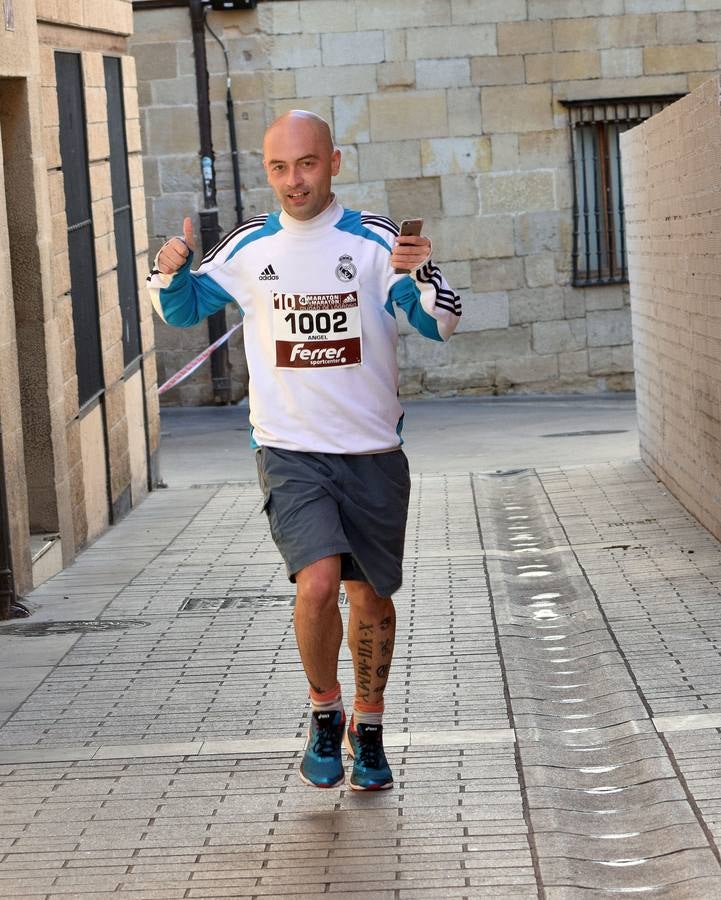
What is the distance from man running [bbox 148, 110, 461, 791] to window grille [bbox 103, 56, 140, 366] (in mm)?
6794

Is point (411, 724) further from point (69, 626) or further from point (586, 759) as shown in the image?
point (69, 626)

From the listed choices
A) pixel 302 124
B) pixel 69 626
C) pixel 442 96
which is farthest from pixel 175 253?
pixel 442 96

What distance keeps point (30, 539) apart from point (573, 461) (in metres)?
5.26

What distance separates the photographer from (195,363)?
1833 cm

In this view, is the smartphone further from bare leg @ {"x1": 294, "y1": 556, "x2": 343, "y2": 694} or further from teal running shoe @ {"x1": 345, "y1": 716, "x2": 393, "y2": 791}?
teal running shoe @ {"x1": 345, "y1": 716, "x2": 393, "y2": 791}

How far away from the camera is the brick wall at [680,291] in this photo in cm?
873

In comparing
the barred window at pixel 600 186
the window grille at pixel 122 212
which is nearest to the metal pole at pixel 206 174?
the barred window at pixel 600 186

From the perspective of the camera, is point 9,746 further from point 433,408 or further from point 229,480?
point 433,408

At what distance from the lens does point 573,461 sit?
42.9 feet

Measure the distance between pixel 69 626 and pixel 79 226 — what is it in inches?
136

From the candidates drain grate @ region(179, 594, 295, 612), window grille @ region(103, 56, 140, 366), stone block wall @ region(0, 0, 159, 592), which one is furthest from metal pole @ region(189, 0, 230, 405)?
drain grate @ region(179, 594, 295, 612)

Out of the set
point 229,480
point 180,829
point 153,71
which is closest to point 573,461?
point 229,480

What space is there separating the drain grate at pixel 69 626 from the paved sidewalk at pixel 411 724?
24mm

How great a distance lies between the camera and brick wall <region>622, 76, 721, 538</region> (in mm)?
8727
